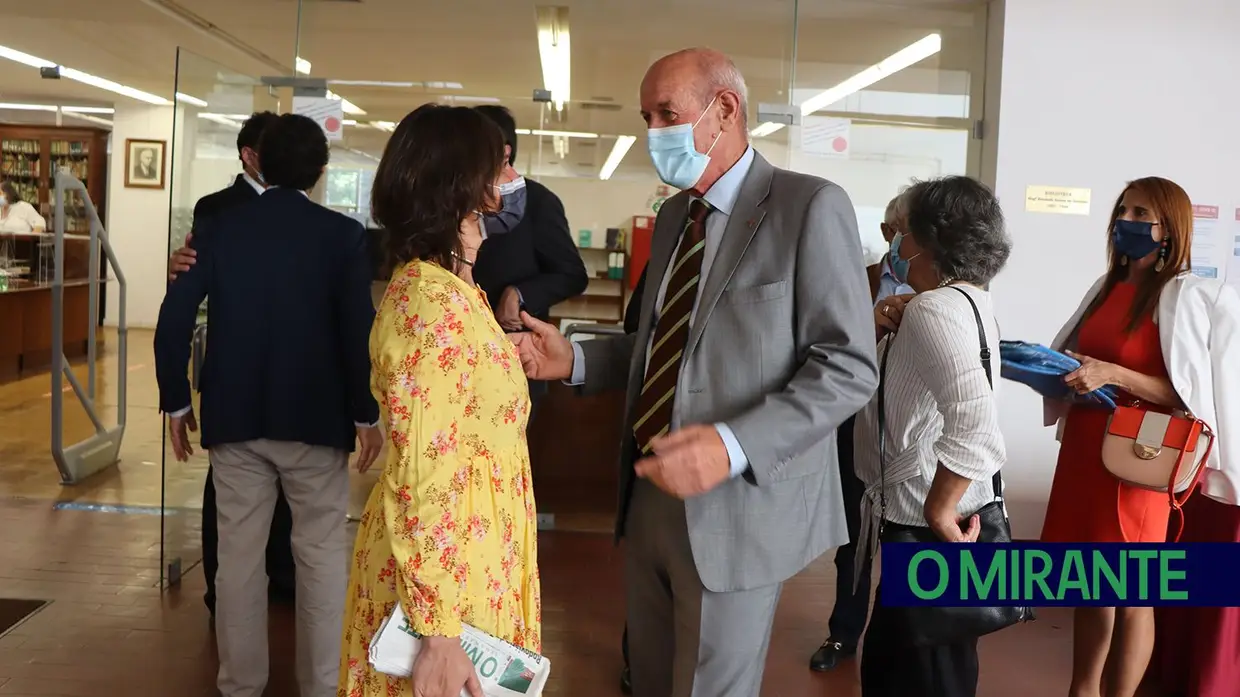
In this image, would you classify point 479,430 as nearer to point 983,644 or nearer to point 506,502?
point 506,502

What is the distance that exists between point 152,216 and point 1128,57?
43.7ft

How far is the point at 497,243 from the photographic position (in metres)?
3.48

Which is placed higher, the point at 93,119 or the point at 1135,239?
the point at 93,119

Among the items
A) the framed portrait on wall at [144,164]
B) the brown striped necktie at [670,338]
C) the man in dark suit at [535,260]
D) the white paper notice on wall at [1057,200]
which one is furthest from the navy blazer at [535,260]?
the framed portrait on wall at [144,164]

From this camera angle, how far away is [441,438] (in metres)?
1.54

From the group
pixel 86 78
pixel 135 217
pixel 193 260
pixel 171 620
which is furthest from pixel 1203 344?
pixel 135 217

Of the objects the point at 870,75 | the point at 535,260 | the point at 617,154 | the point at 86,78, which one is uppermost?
the point at 86,78

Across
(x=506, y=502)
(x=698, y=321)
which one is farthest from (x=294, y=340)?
(x=698, y=321)

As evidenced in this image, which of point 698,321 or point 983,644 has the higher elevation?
point 698,321

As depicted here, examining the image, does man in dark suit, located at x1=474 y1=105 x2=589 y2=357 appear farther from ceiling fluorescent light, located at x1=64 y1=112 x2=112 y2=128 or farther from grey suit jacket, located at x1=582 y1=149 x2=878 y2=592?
ceiling fluorescent light, located at x1=64 y1=112 x2=112 y2=128

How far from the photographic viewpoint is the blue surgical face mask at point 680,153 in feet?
5.82

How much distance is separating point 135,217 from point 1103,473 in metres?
14.6

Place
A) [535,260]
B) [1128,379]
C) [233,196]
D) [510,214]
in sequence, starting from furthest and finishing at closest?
[535,260] < [233,196] < [510,214] < [1128,379]

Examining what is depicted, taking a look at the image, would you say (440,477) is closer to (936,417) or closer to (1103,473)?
(936,417)
